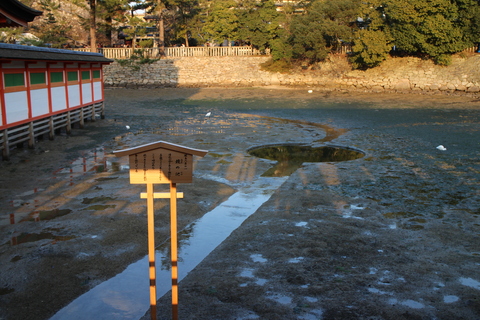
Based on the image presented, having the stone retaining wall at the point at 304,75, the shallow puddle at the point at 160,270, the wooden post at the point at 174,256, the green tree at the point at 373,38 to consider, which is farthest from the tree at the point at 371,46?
the wooden post at the point at 174,256

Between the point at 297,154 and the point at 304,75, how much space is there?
25.3m

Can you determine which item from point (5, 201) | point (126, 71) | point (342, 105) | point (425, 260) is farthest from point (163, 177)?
point (126, 71)

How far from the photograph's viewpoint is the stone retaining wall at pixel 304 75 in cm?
3166

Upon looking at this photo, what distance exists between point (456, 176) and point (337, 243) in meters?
5.14

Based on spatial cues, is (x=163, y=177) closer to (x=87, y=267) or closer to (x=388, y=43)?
(x=87, y=267)

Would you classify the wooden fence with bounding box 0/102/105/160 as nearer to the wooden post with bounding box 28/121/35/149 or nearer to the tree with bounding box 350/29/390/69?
the wooden post with bounding box 28/121/35/149

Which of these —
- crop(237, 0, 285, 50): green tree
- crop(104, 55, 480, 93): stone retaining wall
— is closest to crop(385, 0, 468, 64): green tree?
crop(104, 55, 480, 93): stone retaining wall

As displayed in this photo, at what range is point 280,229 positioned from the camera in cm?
725

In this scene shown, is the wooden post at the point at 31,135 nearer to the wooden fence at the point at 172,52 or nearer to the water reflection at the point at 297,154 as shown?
the water reflection at the point at 297,154

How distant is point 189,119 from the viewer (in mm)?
19922

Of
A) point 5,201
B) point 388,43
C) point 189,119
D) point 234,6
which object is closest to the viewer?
point 5,201

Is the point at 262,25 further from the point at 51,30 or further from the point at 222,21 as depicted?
the point at 51,30

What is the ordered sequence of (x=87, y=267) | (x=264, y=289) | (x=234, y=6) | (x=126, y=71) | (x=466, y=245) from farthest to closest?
(x=234, y=6)
(x=126, y=71)
(x=466, y=245)
(x=87, y=267)
(x=264, y=289)

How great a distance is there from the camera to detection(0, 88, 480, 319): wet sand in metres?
5.01
